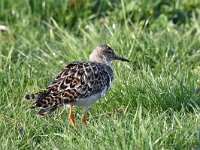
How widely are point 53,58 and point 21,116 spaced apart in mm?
1921

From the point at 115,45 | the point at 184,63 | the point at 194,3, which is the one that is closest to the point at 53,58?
the point at 115,45

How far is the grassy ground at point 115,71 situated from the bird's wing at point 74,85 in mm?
168

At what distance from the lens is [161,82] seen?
23.2ft

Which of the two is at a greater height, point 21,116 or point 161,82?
point 21,116

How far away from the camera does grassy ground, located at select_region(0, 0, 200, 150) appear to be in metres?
5.78

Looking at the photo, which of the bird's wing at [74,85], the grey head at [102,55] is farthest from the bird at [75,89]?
the grey head at [102,55]

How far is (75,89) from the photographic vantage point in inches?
262

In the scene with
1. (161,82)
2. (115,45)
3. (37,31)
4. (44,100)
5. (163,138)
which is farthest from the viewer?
(37,31)

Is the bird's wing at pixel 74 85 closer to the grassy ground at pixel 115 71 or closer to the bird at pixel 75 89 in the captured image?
the bird at pixel 75 89

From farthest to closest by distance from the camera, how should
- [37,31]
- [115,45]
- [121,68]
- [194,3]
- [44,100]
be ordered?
[194,3], [37,31], [115,45], [121,68], [44,100]

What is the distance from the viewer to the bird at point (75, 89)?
21.4 ft

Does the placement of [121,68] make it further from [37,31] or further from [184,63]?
[37,31]

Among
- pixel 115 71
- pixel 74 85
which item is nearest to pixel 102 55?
pixel 115 71

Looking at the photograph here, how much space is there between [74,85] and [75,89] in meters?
0.05
